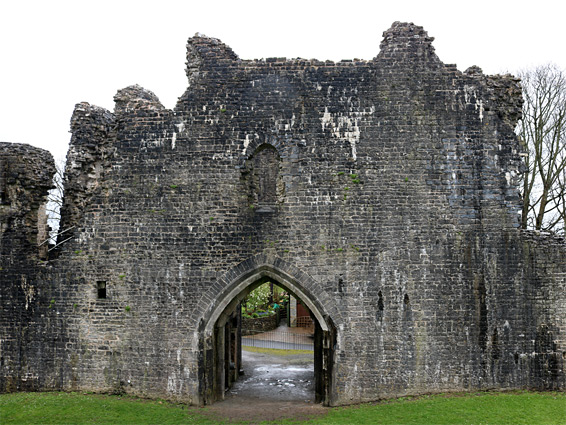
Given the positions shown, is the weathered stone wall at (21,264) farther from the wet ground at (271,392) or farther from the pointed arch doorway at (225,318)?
the wet ground at (271,392)

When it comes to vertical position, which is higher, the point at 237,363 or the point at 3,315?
the point at 3,315

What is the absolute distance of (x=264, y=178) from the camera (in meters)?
12.2

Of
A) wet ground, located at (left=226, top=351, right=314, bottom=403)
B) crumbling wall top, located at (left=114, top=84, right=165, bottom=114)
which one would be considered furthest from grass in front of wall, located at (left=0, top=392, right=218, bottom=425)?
crumbling wall top, located at (left=114, top=84, right=165, bottom=114)

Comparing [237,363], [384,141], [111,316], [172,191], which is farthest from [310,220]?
[237,363]

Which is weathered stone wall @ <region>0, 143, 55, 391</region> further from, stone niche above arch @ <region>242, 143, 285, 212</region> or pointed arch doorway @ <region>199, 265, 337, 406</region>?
stone niche above arch @ <region>242, 143, 285, 212</region>

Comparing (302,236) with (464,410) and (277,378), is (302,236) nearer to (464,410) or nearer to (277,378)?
(464,410)

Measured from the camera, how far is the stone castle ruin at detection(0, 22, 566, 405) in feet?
38.1

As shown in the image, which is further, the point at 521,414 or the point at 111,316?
the point at 111,316

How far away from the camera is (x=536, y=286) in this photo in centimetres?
1166

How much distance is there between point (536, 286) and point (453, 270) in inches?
74.9

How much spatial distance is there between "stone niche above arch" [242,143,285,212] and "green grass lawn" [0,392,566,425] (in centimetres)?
483

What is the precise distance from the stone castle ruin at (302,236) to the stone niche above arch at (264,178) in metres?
0.03

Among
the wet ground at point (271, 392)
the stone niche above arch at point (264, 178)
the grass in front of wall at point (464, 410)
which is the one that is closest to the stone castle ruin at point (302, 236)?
the stone niche above arch at point (264, 178)

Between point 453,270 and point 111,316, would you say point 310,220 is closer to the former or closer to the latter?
point 453,270
